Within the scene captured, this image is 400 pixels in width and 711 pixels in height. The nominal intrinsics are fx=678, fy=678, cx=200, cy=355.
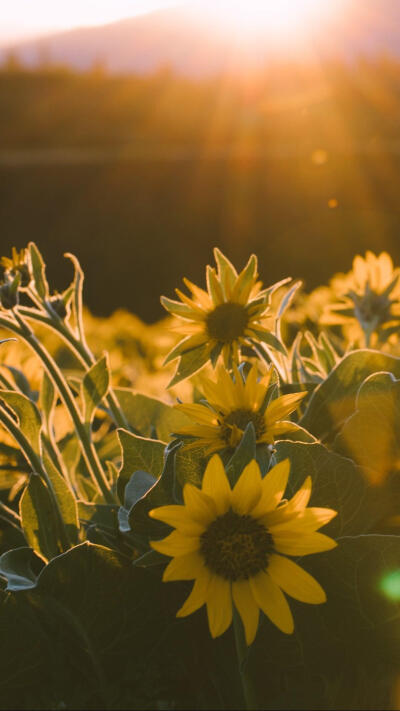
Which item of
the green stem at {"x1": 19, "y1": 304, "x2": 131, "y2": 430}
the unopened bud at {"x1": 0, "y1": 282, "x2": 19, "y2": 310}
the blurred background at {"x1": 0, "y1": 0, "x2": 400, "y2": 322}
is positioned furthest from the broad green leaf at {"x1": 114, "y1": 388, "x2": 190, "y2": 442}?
the blurred background at {"x1": 0, "y1": 0, "x2": 400, "y2": 322}

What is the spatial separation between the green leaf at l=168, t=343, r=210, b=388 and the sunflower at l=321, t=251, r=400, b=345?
0.20 m

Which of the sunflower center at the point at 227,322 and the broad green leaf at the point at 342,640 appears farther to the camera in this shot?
the sunflower center at the point at 227,322

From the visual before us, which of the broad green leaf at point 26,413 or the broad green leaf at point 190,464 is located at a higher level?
the broad green leaf at point 26,413

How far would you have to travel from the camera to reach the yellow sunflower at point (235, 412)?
37 cm

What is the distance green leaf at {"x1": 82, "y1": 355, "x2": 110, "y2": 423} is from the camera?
447mm

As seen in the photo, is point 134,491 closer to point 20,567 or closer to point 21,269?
point 20,567

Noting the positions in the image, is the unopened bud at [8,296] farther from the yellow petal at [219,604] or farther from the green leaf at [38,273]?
the yellow petal at [219,604]

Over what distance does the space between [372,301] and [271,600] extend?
418 millimetres

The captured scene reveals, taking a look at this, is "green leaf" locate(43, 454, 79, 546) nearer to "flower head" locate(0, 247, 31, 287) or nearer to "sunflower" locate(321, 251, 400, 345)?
"flower head" locate(0, 247, 31, 287)

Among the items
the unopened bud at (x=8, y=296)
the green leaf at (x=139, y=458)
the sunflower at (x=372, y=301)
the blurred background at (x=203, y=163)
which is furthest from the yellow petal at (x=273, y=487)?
the blurred background at (x=203, y=163)

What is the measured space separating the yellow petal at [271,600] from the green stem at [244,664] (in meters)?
0.02

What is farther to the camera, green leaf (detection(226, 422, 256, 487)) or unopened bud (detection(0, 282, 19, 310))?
unopened bud (detection(0, 282, 19, 310))

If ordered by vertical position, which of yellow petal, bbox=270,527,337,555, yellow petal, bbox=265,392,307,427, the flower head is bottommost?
yellow petal, bbox=270,527,337,555

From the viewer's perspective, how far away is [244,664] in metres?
0.31
